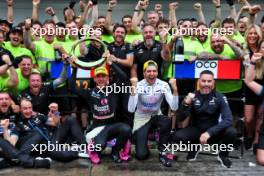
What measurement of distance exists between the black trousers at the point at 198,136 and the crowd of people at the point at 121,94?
15 mm

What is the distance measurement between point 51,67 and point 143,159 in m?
2.25

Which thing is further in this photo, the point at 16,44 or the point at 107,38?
the point at 107,38

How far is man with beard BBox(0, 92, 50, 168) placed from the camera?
20.3ft

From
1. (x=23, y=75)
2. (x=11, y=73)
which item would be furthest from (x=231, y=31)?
(x=11, y=73)

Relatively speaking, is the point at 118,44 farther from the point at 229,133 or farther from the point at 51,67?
the point at 229,133

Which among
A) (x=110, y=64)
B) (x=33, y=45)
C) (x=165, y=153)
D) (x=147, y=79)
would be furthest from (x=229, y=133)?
(x=33, y=45)

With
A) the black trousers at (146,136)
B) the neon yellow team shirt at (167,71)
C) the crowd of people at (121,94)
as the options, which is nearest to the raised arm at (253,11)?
the crowd of people at (121,94)

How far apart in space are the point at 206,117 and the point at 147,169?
1.19 m

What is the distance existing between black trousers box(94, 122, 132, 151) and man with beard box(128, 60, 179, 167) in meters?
0.25

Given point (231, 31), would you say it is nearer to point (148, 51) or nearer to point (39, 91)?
point (148, 51)

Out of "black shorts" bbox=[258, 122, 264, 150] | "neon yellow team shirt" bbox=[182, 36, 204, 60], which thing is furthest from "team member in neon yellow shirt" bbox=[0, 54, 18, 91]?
"black shorts" bbox=[258, 122, 264, 150]

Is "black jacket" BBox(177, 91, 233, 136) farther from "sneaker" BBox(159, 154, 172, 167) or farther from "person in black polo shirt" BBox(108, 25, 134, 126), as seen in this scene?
"person in black polo shirt" BBox(108, 25, 134, 126)

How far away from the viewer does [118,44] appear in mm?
7301

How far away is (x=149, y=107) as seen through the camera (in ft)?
22.3
